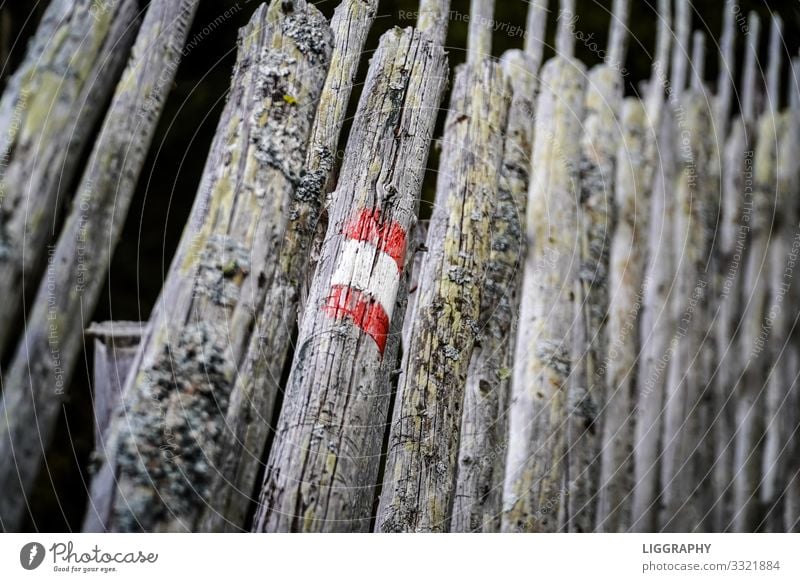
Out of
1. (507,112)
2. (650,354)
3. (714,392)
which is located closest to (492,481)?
(650,354)

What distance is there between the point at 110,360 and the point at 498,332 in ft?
3.77

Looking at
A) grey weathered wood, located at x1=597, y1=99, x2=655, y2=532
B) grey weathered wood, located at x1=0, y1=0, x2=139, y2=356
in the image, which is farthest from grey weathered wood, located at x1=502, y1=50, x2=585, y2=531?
grey weathered wood, located at x1=0, y1=0, x2=139, y2=356

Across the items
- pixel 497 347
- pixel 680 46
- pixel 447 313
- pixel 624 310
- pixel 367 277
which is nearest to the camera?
pixel 367 277

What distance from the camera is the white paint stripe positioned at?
1.88m

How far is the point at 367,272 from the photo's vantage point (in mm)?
1899

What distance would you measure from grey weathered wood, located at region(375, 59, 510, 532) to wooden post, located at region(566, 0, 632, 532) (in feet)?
1.32

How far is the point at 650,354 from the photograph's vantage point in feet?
8.38

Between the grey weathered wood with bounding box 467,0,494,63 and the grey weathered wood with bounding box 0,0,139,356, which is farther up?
the grey weathered wood with bounding box 467,0,494,63

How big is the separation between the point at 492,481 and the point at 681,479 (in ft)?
2.75

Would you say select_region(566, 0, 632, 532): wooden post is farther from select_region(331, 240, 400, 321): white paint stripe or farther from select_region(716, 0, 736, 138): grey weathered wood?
select_region(331, 240, 400, 321): white paint stripe

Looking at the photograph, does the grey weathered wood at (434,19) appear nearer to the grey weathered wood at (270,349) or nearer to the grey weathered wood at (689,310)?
the grey weathered wood at (270,349)

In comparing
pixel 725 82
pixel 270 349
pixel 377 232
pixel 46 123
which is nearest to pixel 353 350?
pixel 270 349

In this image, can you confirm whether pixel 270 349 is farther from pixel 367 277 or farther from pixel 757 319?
pixel 757 319
